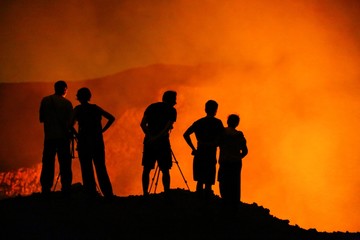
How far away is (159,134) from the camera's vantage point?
10.2 m

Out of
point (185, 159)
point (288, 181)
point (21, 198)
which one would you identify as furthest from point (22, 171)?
point (21, 198)

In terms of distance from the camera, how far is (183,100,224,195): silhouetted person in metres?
10.6

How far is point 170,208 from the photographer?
33.4ft

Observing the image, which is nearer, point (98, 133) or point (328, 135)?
point (98, 133)

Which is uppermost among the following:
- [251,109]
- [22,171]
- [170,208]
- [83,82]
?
[83,82]

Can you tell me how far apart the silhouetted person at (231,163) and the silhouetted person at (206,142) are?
33 cm

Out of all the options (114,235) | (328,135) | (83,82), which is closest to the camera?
(114,235)

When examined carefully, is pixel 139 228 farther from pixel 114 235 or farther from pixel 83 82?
pixel 83 82

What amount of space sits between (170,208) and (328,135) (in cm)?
7907

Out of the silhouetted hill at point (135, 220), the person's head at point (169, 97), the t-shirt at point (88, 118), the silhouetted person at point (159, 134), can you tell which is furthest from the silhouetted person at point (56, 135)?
the person's head at point (169, 97)

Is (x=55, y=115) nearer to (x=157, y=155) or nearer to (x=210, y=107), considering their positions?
(x=157, y=155)

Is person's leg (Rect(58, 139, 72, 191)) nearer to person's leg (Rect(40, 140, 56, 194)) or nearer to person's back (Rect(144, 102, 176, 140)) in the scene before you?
person's leg (Rect(40, 140, 56, 194))

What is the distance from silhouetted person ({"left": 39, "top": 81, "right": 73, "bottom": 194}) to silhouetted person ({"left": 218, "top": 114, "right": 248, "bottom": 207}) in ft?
10.4

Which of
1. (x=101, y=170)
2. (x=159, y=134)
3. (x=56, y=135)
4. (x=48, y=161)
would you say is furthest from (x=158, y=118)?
(x=48, y=161)
